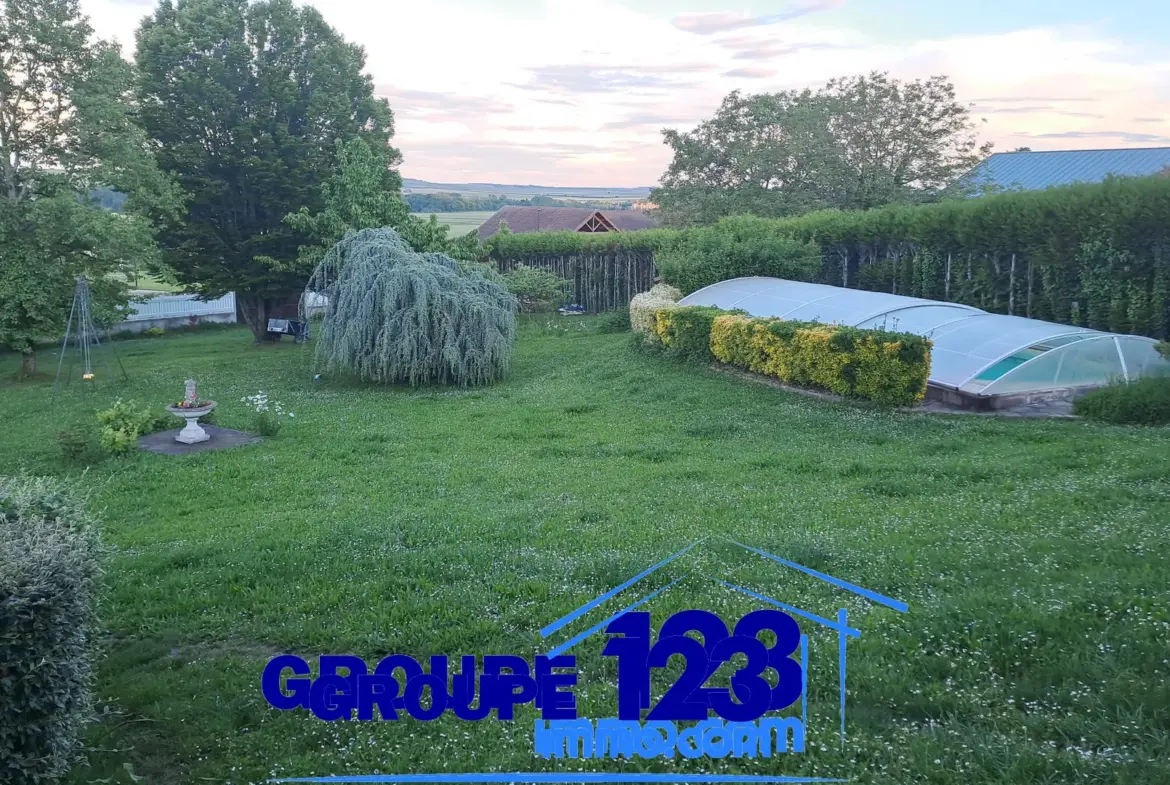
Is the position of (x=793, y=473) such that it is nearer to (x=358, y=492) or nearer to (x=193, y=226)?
(x=358, y=492)

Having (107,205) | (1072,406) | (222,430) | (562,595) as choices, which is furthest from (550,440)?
(107,205)

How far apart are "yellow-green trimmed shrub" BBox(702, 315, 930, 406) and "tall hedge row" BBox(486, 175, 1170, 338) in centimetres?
406

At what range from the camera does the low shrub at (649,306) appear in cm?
1555

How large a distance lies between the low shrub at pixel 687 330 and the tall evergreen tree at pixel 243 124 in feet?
27.7

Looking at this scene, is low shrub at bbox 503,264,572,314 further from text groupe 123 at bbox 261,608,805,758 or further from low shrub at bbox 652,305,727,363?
text groupe 123 at bbox 261,608,805,758

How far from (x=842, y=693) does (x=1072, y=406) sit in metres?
7.84

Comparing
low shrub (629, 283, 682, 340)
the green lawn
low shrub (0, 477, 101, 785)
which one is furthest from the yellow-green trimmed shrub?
low shrub (0, 477, 101, 785)

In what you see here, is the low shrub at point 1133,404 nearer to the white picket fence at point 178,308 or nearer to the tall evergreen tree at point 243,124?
the tall evergreen tree at point 243,124

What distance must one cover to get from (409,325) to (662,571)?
9.73 metres

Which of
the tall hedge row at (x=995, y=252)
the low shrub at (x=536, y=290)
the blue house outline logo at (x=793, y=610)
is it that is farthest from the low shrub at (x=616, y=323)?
the blue house outline logo at (x=793, y=610)

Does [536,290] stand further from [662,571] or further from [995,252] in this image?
[662,571]

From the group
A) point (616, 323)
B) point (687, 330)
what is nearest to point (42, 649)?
point (687, 330)

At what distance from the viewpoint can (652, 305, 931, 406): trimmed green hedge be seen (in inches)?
392

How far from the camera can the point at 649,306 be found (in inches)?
622
